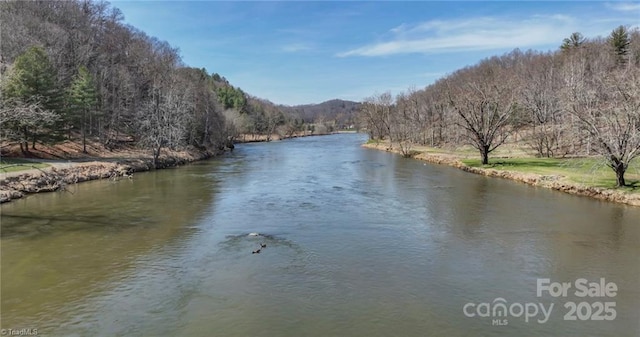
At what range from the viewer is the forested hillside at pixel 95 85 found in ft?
107

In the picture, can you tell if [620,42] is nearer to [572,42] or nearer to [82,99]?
[572,42]

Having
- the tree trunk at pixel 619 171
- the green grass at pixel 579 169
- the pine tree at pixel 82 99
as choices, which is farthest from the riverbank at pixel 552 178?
the pine tree at pixel 82 99

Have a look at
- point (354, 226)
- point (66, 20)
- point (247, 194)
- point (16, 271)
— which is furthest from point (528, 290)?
point (66, 20)

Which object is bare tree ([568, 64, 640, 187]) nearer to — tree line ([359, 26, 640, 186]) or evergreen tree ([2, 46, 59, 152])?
tree line ([359, 26, 640, 186])

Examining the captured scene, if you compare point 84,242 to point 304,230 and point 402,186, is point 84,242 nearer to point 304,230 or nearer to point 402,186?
point 304,230

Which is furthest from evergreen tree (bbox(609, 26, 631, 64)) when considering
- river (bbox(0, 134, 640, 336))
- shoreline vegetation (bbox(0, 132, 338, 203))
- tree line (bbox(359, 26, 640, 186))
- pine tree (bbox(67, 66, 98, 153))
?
pine tree (bbox(67, 66, 98, 153))

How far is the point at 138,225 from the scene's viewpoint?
769 inches

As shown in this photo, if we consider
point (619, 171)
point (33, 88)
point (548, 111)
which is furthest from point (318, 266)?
point (548, 111)

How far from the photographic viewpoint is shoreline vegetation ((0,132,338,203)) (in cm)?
2642

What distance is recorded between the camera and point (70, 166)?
3406cm

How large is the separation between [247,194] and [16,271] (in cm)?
1576

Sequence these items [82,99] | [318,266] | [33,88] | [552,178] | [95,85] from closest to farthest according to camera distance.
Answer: [318,266] < [552,178] < [33,88] < [82,99] < [95,85]

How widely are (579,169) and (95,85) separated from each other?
1953 inches

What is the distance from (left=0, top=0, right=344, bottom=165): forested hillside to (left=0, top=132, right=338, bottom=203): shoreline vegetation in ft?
4.98
